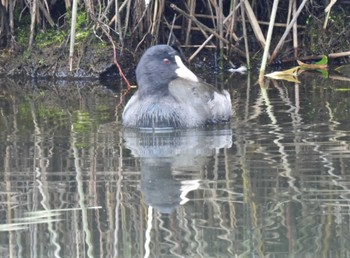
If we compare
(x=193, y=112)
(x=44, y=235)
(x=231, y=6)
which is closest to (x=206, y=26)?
(x=231, y=6)

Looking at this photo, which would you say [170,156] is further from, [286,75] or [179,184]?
[286,75]

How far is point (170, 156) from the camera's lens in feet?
21.3

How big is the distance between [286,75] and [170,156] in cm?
398

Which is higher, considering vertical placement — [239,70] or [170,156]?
[239,70]

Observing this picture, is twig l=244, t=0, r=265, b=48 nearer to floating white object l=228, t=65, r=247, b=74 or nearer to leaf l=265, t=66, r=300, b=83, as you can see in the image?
floating white object l=228, t=65, r=247, b=74

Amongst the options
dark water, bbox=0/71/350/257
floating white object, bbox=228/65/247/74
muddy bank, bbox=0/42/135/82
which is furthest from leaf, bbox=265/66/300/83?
muddy bank, bbox=0/42/135/82

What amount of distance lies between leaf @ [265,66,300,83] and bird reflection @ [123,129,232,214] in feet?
9.01

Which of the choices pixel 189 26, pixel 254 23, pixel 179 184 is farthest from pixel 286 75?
pixel 179 184

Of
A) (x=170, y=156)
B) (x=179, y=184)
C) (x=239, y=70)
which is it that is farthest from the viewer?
(x=239, y=70)

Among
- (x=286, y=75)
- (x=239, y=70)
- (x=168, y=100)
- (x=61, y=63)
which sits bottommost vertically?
(x=168, y=100)

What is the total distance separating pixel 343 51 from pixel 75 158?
18.1 ft

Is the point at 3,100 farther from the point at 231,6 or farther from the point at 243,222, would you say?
the point at 243,222

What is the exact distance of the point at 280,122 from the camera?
757 centimetres

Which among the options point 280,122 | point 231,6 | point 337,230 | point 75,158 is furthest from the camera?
point 231,6
